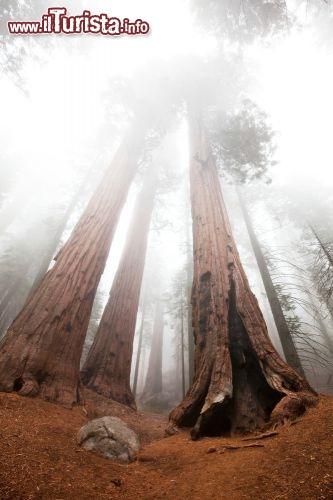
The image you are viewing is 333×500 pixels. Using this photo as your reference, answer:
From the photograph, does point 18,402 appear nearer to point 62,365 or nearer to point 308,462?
point 62,365

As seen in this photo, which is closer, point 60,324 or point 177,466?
point 177,466

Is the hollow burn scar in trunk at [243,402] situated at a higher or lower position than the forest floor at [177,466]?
higher

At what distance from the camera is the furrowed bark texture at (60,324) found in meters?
3.63

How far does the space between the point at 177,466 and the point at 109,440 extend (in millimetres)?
753

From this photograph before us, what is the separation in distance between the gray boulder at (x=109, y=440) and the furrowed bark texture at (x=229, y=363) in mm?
643

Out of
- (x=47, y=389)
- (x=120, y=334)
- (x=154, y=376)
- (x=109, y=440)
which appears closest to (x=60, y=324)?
(x=47, y=389)

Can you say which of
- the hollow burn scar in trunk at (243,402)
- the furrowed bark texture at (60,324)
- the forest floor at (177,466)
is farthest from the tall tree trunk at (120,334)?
the hollow burn scar in trunk at (243,402)

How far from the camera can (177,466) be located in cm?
219

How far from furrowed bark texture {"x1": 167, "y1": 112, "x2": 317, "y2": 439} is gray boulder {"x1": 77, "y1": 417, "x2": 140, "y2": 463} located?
25.3 inches

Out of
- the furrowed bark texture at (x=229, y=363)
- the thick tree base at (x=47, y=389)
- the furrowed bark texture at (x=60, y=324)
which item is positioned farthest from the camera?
the furrowed bark texture at (x=60, y=324)

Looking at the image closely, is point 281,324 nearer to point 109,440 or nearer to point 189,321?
point 189,321

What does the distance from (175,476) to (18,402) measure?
204 centimetres

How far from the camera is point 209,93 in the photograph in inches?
369

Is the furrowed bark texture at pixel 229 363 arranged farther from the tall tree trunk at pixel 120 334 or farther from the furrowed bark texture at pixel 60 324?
the tall tree trunk at pixel 120 334
